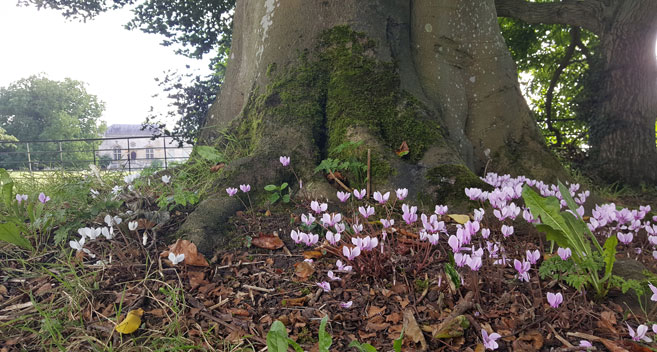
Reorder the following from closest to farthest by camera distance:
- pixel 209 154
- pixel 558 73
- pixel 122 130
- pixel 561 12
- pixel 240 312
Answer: pixel 240 312 → pixel 209 154 → pixel 561 12 → pixel 558 73 → pixel 122 130

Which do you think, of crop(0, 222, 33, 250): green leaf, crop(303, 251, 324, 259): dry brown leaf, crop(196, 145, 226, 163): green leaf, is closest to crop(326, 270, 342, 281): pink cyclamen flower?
crop(303, 251, 324, 259): dry brown leaf

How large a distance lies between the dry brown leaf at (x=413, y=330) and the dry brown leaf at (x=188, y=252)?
1.27 meters

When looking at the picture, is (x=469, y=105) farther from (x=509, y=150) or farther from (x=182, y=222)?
(x=182, y=222)

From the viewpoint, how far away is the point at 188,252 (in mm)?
2506

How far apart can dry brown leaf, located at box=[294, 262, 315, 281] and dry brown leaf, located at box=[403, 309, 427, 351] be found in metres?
0.64

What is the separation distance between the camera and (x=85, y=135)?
63.8 m

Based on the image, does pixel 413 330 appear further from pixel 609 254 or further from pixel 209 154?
pixel 209 154

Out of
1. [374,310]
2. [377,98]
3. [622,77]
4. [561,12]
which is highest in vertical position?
[561,12]

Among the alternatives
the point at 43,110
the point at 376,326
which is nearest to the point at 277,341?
the point at 376,326

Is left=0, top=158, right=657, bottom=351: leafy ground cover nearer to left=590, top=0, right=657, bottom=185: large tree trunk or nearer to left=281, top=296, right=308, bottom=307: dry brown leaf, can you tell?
left=281, top=296, right=308, bottom=307: dry brown leaf

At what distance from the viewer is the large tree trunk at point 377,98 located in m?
3.35

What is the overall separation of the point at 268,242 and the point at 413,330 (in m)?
1.20

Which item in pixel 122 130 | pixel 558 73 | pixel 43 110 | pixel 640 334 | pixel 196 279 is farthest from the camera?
pixel 122 130

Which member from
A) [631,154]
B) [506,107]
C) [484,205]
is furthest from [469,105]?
[631,154]
